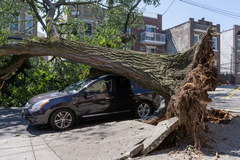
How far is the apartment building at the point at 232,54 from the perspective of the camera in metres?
31.1

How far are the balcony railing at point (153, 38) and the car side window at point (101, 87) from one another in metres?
21.7

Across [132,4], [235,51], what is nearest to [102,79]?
[132,4]

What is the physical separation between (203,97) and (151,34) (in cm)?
2435

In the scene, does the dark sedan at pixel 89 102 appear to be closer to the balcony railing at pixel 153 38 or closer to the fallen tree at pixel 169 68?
the fallen tree at pixel 169 68

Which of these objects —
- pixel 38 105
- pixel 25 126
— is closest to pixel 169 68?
pixel 38 105

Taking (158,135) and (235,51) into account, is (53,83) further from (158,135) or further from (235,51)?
(235,51)

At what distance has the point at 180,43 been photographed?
29594 millimetres

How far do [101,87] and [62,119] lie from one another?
1515 mm

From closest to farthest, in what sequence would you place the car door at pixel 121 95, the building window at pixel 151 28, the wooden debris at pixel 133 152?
the wooden debris at pixel 133 152 < the car door at pixel 121 95 < the building window at pixel 151 28

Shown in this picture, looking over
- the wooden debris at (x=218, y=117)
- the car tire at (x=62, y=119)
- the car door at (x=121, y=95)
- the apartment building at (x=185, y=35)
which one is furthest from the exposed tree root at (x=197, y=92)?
the apartment building at (x=185, y=35)

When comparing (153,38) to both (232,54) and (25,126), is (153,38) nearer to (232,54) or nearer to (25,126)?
(232,54)

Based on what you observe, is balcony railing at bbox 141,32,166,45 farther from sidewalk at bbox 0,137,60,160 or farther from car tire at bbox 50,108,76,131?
sidewalk at bbox 0,137,60,160

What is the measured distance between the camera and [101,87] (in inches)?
253

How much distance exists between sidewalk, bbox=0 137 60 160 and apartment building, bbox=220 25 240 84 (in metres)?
31.0
